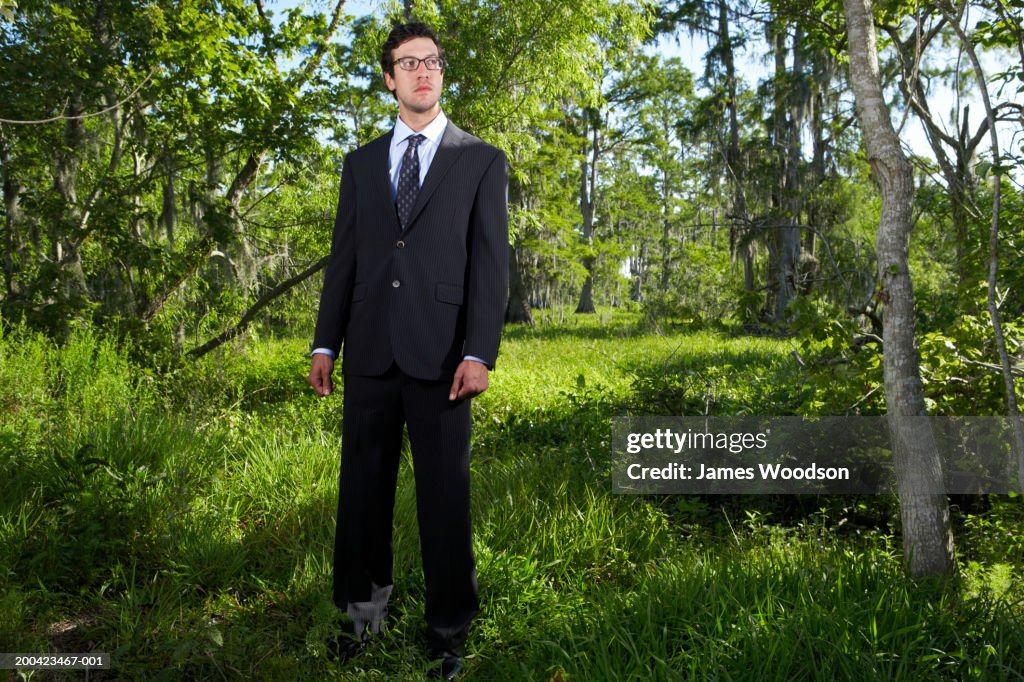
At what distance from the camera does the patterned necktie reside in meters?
2.70

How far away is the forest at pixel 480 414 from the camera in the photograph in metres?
2.72

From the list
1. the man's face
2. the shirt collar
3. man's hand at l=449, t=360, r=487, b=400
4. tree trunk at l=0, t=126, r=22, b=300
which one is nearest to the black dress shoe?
man's hand at l=449, t=360, r=487, b=400

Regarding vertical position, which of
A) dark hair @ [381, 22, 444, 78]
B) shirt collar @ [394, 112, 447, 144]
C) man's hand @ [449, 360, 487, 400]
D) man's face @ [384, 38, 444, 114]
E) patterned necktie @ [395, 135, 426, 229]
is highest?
dark hair @ [381, 22, 444, 78]

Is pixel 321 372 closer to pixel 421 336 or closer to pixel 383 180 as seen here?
pixel 421 336

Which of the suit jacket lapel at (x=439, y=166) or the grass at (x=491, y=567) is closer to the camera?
the grass at (x=491, y=567)

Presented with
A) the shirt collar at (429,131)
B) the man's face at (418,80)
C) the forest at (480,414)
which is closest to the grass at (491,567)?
the forest at (480,414)

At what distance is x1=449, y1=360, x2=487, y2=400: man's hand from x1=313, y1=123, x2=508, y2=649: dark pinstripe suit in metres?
0.05

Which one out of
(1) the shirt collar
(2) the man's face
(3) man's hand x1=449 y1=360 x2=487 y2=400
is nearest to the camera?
(3) man's hand x1=449 y1=360 x2=487 y2=400

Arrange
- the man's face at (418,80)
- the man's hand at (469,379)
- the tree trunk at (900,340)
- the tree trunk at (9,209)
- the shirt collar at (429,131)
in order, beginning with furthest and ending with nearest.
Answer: the tree trunk at (9,209) < the tree trunk at (900,340) < the shirt collar at (429,131) < the man's face at (418,80) < the man's hand at (469,379)

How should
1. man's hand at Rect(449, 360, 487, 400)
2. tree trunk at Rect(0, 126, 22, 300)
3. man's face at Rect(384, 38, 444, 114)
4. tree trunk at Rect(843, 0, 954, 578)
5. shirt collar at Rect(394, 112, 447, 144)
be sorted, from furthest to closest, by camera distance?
tree trunk at Rect(0, 126, 22, 300) → tree trunk at Rect(843, 0, 954, 578) → shirt collar at Rect(394, 112, 447, 144) → man's face at Rect(384, 38, 444, 114) → man's hand at Rect(449, 360, 487, 400)

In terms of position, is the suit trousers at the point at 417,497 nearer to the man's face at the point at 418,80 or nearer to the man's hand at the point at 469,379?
A: the man's hand at the point at 469,379

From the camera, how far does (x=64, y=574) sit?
10.7 ft

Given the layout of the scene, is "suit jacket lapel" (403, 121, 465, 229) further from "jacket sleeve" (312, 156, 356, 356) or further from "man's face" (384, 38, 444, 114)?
"jacket sleeve" (312, 156, 356, 356)

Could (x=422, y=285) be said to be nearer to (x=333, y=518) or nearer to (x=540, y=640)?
(x=540, y=640)
